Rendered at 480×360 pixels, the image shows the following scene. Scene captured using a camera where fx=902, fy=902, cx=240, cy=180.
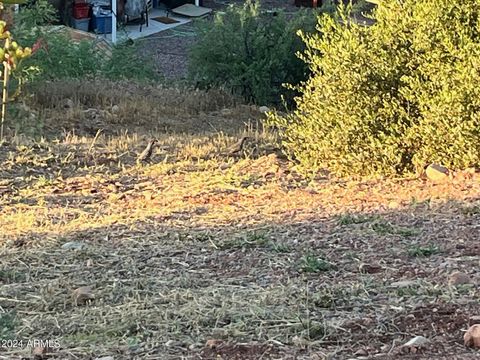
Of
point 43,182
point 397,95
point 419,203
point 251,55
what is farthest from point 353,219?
point 251,55

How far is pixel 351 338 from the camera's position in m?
3.13

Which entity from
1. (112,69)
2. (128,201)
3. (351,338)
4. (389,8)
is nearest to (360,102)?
(389,8)

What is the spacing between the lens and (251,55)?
11469mm

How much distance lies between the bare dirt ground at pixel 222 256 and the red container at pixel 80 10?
11.1m

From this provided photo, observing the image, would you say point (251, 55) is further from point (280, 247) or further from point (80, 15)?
point (80, 15)

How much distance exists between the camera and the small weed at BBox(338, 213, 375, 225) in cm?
506

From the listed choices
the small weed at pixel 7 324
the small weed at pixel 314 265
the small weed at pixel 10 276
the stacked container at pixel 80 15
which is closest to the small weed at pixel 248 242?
the small weed at pixel 314 265

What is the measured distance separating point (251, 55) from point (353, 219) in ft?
21.8

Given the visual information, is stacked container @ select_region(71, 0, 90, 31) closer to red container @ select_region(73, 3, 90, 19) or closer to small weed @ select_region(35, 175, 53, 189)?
red container @ select_region(73, 3, 90, 19)

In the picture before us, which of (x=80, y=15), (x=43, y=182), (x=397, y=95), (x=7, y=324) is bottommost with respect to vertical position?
(x=80, y=15)

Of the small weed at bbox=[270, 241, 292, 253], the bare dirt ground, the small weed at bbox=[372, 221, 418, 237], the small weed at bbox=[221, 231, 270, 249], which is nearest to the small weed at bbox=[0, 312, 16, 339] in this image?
the bare dirt ground

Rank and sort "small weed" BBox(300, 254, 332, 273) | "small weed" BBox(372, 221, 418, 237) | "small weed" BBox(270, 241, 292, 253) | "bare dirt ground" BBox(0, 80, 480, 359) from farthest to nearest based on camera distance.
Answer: "small weed" BBox(372, 221, 418, 237)
"small weed" BBox(270, 241, 292, 253)
"small weed" BBox(300, 254, 332, 273)
"bare dirt ground" BBox(0, 80, 480, 359)

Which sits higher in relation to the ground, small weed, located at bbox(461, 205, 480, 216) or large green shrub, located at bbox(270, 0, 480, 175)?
large green shrub, located at bbox(270, 0, 480, 175)

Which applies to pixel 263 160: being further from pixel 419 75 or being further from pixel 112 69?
pixel 112 69
